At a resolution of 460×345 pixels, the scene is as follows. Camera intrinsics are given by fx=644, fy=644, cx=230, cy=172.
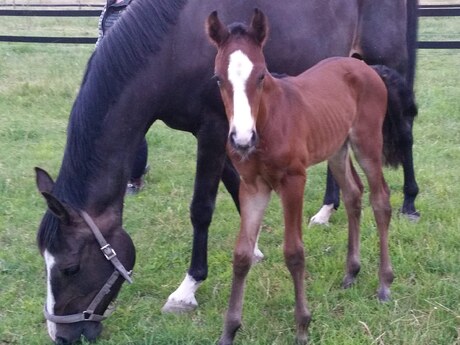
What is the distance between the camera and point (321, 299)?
3307 mm

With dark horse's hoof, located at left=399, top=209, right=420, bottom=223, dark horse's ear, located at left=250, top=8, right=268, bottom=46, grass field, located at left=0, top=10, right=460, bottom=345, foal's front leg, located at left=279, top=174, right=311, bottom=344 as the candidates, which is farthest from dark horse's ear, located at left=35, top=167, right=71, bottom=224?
dark horse's hoof, located at left=399, top=209, right=420, bottom=223

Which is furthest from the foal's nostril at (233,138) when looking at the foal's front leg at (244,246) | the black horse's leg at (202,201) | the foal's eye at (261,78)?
the black horse's leg at (202,201)

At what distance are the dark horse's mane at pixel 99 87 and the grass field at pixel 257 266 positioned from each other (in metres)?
0.72

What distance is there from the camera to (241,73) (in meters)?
2.44

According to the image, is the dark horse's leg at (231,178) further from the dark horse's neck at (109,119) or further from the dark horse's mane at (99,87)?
the dark horse's mane at (99,87)

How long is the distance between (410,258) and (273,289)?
842 millimetres

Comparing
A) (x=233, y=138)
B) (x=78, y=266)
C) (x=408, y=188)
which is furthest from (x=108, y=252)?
(x=408, y=188)

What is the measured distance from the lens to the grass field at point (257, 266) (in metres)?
3.02

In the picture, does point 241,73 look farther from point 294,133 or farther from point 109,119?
point 109,119

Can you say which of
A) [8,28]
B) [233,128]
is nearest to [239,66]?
[233,128]

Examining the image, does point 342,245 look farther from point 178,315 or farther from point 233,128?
point 233,128

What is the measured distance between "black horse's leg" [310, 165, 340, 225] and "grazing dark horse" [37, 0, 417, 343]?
1085mm

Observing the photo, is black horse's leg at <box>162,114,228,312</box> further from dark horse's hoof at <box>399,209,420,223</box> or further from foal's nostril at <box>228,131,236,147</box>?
dark horse's hoof at <box>399,209,420,223</box>

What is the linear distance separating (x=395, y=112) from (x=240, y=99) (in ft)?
5.56
